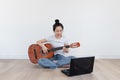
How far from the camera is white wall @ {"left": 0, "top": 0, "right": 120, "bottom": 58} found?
3344 millimetres

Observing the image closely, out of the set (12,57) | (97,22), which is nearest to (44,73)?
(12,57)

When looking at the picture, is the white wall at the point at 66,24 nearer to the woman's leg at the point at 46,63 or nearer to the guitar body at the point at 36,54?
the guitar body at the point at 36,54

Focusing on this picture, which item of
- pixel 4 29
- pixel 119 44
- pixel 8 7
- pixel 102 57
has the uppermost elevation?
pixel 8 7

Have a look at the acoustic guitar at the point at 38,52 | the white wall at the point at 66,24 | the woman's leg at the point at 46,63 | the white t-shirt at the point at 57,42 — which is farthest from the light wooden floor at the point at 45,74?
the white wall at the point at 66,24

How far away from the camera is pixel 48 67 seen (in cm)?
260

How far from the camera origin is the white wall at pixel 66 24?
3344 millimetres

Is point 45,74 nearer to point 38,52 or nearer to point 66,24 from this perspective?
point 38,52

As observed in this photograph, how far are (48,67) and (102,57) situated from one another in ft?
3.96

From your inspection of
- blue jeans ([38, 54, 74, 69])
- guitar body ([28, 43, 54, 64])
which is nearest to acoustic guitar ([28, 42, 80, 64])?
guitar body ([28, 43, 54, 64])

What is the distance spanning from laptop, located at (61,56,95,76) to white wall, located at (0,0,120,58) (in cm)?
110

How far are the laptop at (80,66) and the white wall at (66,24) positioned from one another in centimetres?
110

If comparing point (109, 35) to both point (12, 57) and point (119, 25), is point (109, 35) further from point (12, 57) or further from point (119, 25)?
point (12, 57)

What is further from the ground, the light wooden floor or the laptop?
the laptop

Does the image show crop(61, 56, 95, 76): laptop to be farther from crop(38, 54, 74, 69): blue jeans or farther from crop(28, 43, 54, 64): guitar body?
crop(28, 43, 54, 64): guitar body
